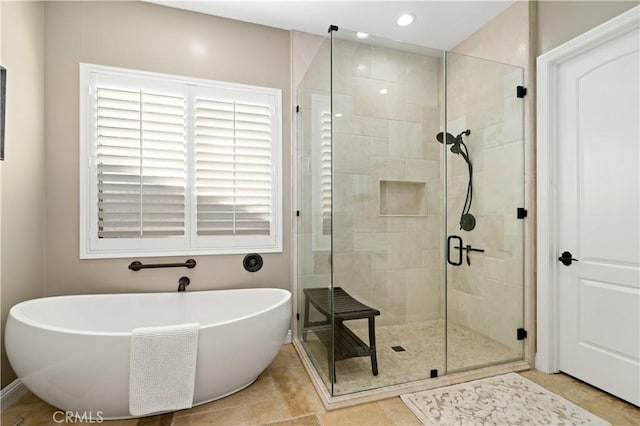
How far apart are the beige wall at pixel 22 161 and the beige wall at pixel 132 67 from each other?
0.08m

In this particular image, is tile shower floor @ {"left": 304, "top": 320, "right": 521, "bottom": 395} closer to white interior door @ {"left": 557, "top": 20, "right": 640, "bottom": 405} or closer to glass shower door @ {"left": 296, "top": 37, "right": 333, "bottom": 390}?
glass shower door @ {"left": 296, "top": 37, "right": 333, "bottom": 390}

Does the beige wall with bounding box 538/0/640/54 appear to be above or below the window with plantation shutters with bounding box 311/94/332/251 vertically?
above

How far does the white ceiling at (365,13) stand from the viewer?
2.49 meters

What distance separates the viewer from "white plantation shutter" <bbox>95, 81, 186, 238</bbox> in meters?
2.40

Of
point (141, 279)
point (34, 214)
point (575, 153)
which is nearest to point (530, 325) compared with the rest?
point (575, 153)

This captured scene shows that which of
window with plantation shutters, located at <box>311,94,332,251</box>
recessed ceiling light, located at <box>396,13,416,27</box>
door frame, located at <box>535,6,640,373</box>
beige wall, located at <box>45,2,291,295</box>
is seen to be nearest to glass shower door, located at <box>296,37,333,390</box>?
window with plantation shutters, located at <box>311,94,332,251</box>

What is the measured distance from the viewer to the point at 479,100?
2.39 m

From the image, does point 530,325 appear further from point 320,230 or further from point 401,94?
point 401,94

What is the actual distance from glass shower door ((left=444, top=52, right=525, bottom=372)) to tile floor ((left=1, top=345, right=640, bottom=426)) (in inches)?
18.6

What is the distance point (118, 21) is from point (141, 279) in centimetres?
200

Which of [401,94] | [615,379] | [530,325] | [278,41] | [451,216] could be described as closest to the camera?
[615,379]

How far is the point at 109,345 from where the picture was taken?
62.4 inches

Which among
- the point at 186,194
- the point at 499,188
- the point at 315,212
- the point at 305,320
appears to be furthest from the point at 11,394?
the point at 499,188

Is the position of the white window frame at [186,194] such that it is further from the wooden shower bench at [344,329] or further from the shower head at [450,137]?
the shower head at [450,137]
